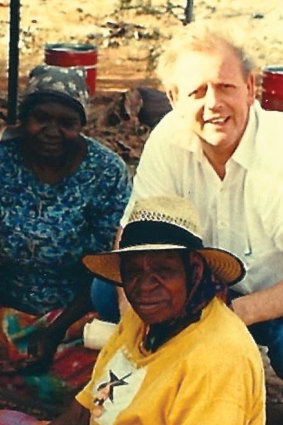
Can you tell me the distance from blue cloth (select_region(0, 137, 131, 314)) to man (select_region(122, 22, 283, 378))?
0.29 metres

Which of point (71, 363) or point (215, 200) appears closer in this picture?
point (215, 200)

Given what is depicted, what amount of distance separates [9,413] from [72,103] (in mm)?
989

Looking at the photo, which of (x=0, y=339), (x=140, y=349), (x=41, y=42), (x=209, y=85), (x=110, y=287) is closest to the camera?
(x=140, y=349)

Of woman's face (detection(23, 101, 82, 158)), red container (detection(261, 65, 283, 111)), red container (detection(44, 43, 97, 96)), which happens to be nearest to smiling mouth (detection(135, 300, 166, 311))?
woman's face (detection(23, 101, 82, 158))

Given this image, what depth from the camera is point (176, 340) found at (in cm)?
270

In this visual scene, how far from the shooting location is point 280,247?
337 cm

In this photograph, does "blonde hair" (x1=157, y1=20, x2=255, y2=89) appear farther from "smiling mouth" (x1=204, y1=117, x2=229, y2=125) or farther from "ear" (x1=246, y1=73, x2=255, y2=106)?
"smiling mouth" (x1=204, y1=117, x2=229, y2=125)

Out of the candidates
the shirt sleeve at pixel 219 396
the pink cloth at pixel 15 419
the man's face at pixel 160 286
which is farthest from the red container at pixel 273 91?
the shirt sleeve at pixel 219 396

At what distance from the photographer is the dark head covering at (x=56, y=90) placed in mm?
3709

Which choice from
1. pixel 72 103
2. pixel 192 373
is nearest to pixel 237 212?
pixel 72 103

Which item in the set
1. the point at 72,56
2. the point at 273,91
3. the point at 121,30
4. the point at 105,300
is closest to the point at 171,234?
the point at 105,300

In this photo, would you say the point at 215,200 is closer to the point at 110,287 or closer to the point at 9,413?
the point at 110,287

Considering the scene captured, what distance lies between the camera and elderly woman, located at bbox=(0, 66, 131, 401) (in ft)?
12.3

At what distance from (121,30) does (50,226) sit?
856 centimetres
